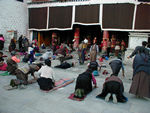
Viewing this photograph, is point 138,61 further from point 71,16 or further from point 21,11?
point 21,11

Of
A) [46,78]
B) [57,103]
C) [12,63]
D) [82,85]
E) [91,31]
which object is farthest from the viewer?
[91,31]

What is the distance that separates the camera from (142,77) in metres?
5.24

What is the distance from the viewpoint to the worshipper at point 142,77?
17.0ft

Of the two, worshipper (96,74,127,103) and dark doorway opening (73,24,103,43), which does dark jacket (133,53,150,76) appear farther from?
dark doorway opening (73,24,103,43)

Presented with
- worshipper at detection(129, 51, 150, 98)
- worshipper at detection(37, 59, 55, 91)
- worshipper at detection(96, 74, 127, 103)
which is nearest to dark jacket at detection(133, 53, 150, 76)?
worshipper at detection(129, 51, 150, 98)

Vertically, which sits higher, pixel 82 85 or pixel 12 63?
pixel 12 63

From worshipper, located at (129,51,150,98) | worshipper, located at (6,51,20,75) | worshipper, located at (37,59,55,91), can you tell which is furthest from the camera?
worshipper, located at (6,51,20,75)

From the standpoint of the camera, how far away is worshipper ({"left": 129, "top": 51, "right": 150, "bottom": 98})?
17.0 ft

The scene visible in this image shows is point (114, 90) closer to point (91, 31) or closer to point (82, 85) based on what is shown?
point (82, 85)

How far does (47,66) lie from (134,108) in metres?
3.15

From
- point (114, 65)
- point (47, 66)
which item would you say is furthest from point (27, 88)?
point (114, 65)

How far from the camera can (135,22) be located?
13250mm

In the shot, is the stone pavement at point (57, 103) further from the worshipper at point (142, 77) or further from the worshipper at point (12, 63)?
the worshipper at point (12, 63)

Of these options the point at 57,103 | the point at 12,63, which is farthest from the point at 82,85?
the point at 12,63
